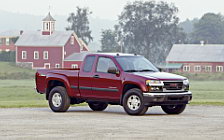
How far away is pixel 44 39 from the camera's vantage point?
420 ft

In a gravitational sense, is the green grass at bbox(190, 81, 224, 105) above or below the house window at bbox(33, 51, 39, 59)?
below

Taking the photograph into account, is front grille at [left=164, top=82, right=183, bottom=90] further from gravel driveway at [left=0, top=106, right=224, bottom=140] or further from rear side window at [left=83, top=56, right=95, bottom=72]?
rear side window at [left=83, top=56, right=95, bottom=72]

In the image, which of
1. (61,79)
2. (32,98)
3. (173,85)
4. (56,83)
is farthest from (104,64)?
(32,98)

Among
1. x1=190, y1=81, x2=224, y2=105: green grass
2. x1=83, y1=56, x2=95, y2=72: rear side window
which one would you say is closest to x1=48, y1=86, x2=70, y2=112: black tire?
x1=83, y1=56, x2=95, y2=72: rear side window

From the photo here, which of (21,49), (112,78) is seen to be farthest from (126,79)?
(21,49)

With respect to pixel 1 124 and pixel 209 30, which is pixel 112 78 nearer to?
pixel 1 124

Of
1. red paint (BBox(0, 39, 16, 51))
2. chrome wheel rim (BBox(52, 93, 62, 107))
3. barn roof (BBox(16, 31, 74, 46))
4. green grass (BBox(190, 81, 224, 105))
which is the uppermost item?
barn roof (BBox(16, 31, 74, 46))

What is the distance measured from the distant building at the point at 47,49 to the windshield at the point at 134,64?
9998 cm

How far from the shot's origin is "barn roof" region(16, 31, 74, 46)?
12588cm

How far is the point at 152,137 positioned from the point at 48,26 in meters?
117

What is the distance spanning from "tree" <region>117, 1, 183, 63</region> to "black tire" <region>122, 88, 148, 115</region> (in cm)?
12971

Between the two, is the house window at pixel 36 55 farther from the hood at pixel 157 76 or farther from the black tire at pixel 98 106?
the hood at pixel 157 76

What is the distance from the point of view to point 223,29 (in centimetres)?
19162

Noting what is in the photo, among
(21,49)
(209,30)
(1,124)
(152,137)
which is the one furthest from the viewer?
(209,30)
